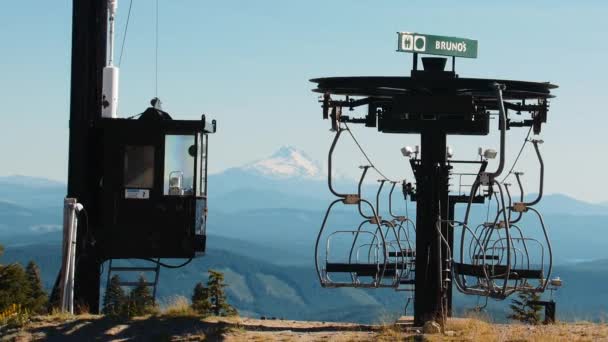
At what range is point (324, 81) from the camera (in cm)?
2103

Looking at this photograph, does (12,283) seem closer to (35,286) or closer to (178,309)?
(35,286)

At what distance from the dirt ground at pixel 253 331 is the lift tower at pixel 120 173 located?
2.87m

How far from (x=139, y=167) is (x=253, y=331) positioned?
533cm

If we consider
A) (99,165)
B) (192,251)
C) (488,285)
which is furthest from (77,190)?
(488,285)

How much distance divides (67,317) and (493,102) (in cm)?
886

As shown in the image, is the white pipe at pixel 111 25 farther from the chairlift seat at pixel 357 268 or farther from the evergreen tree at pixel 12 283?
the evergreen tree at pixel 12 283

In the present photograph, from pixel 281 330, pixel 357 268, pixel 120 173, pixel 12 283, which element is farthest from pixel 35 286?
pixel 357 268

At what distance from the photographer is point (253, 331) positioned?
2111 cm

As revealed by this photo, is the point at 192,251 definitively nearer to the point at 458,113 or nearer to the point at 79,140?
the point at 79,140

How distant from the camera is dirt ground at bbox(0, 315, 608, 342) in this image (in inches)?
790

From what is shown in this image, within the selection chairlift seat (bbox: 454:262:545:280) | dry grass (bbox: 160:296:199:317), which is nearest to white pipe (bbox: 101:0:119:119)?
dry grass (bbox: 160:296:199:317)

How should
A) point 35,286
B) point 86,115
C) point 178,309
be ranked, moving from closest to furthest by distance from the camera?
point 178,309
point 86,115
point 35,286

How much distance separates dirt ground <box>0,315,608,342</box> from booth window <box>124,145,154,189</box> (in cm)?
358

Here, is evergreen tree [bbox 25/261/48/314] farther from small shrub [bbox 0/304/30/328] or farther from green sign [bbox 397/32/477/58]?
green sign [bbox 397/32/477/58]
